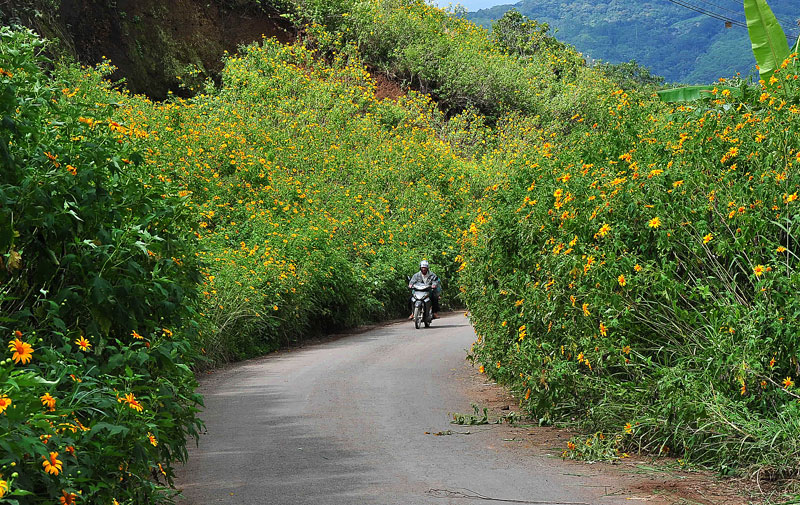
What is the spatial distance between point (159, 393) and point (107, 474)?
1175 millimetres

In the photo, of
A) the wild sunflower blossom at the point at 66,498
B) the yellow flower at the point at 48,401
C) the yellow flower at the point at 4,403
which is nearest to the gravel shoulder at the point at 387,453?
the wild sunflower blossom at the point at 66,498

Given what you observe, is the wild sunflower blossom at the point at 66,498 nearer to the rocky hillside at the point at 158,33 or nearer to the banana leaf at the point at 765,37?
the banana leaf at the point at 765,37

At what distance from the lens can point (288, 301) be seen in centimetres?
1827

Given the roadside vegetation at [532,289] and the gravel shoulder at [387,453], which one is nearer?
the roadside vegetation at [532,289]

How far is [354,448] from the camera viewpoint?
329 inches

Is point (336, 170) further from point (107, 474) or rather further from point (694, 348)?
point (107, 474)

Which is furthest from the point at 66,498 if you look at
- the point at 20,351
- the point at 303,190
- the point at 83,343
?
the point at 303,190

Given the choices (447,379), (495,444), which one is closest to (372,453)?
(495,444)

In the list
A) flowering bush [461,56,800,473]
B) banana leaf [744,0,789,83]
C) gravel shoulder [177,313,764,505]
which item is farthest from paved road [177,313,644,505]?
banana leaf [744,0,789,83]

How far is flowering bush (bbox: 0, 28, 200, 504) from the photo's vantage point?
4.55 metres

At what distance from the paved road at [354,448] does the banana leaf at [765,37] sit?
530 cm

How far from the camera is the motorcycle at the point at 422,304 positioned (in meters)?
22.1

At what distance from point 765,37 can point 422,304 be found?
42.9 feet

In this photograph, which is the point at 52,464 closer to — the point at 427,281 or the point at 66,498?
the point at 66,498
